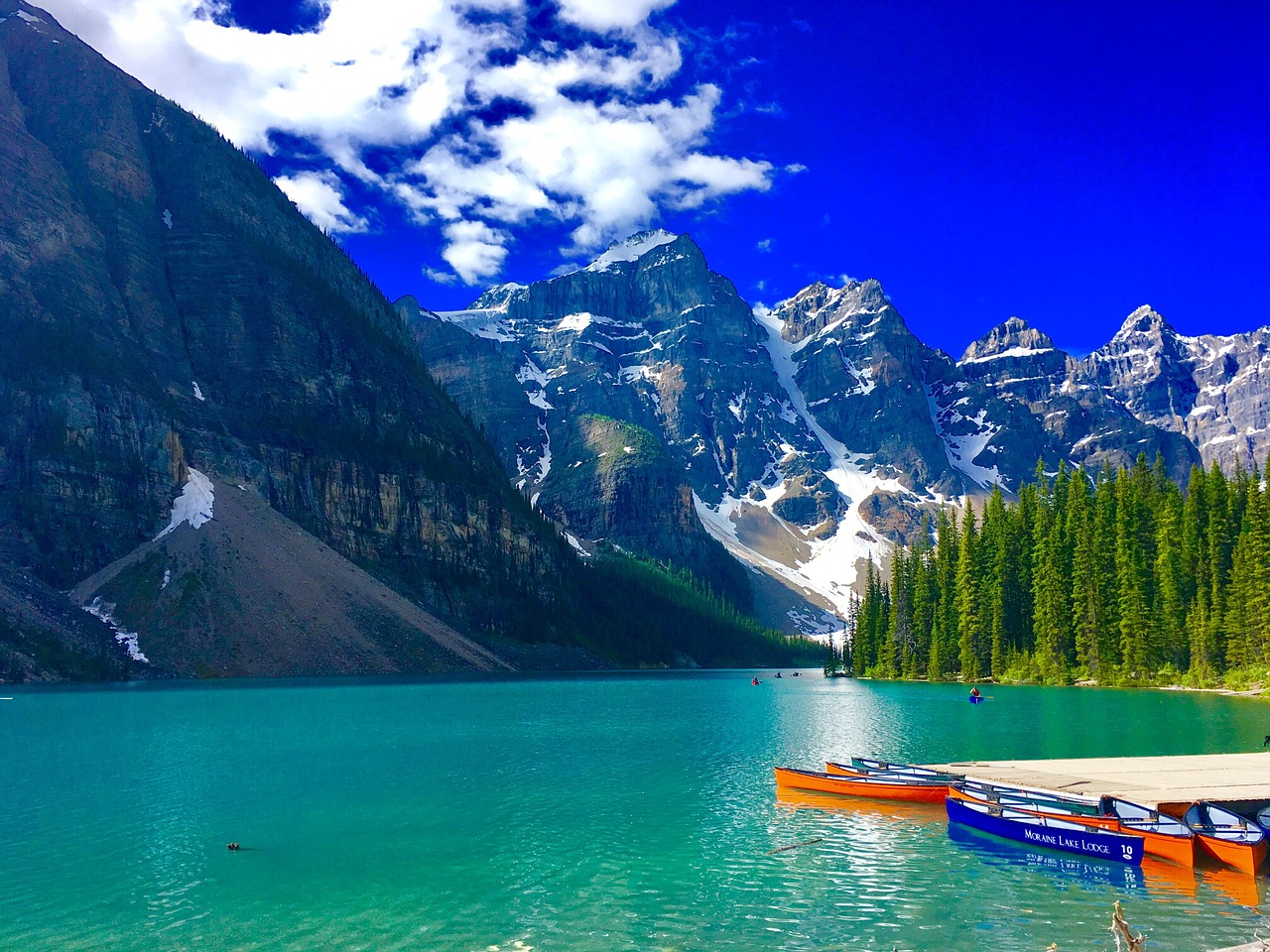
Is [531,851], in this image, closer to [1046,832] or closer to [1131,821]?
[1046,832]

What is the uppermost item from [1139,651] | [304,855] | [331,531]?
[331,531]

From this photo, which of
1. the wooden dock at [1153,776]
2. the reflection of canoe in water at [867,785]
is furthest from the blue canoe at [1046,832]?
the reflection of canoe in water at [867,785]

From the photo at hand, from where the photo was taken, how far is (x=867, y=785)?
1574 inches

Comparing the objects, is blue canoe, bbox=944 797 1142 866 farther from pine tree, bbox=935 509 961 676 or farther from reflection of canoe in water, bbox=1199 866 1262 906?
pine tree, bbox=935 509 961 676

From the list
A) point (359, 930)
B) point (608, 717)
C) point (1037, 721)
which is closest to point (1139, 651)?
point (1037, 721)

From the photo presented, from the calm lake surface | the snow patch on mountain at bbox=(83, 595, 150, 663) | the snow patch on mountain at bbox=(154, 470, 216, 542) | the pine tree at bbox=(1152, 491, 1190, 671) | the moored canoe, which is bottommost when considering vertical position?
the calm lake surface

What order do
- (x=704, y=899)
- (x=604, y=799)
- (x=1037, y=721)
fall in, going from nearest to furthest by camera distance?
(x=704, y=899), (x=604, y=799), (x=1037, y=721)

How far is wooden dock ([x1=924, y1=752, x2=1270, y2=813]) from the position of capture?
107 ft

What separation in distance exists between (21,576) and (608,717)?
95.7 m

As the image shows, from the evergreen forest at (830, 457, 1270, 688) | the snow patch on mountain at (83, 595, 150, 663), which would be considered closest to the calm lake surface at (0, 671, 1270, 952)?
the evergreen forest at (830, 457, 1270, 688)

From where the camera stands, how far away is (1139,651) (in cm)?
10250

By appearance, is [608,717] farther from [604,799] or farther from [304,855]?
[304,855]

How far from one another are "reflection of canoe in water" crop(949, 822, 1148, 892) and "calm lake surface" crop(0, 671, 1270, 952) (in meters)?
0.13

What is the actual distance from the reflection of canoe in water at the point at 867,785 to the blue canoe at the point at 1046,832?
132 inches
